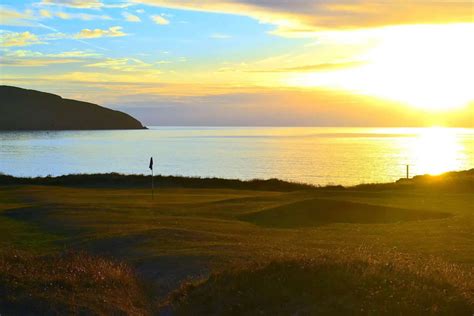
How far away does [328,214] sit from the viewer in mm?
37156

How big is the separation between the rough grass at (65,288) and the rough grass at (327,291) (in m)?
1.41

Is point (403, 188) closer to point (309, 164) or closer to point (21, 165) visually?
point (309, 164)

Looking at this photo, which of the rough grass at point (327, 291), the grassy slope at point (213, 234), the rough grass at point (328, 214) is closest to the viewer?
the rough grass at point (327, 291)

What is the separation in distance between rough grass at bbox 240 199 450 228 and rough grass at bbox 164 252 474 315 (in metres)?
19.4

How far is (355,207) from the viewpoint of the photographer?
38031 millimetres

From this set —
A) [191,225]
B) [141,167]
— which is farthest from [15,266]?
[141,167]

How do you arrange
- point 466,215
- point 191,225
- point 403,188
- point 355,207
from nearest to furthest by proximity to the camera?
1. point 191,225
2. point 466,215
3. point 355,207
4. point 403,188

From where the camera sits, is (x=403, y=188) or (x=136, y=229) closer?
(x=136, y=229)

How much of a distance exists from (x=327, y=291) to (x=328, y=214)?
24.3 meters

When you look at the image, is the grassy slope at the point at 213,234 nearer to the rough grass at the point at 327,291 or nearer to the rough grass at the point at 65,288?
the rough grass at the point at 327,291

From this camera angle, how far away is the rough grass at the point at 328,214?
35281 mm

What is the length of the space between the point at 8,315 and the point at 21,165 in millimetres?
132511

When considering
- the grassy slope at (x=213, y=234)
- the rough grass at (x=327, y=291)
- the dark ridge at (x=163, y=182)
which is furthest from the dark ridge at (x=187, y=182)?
the rough grass at (x=327, y=291)

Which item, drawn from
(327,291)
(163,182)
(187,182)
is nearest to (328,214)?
(327,291)
